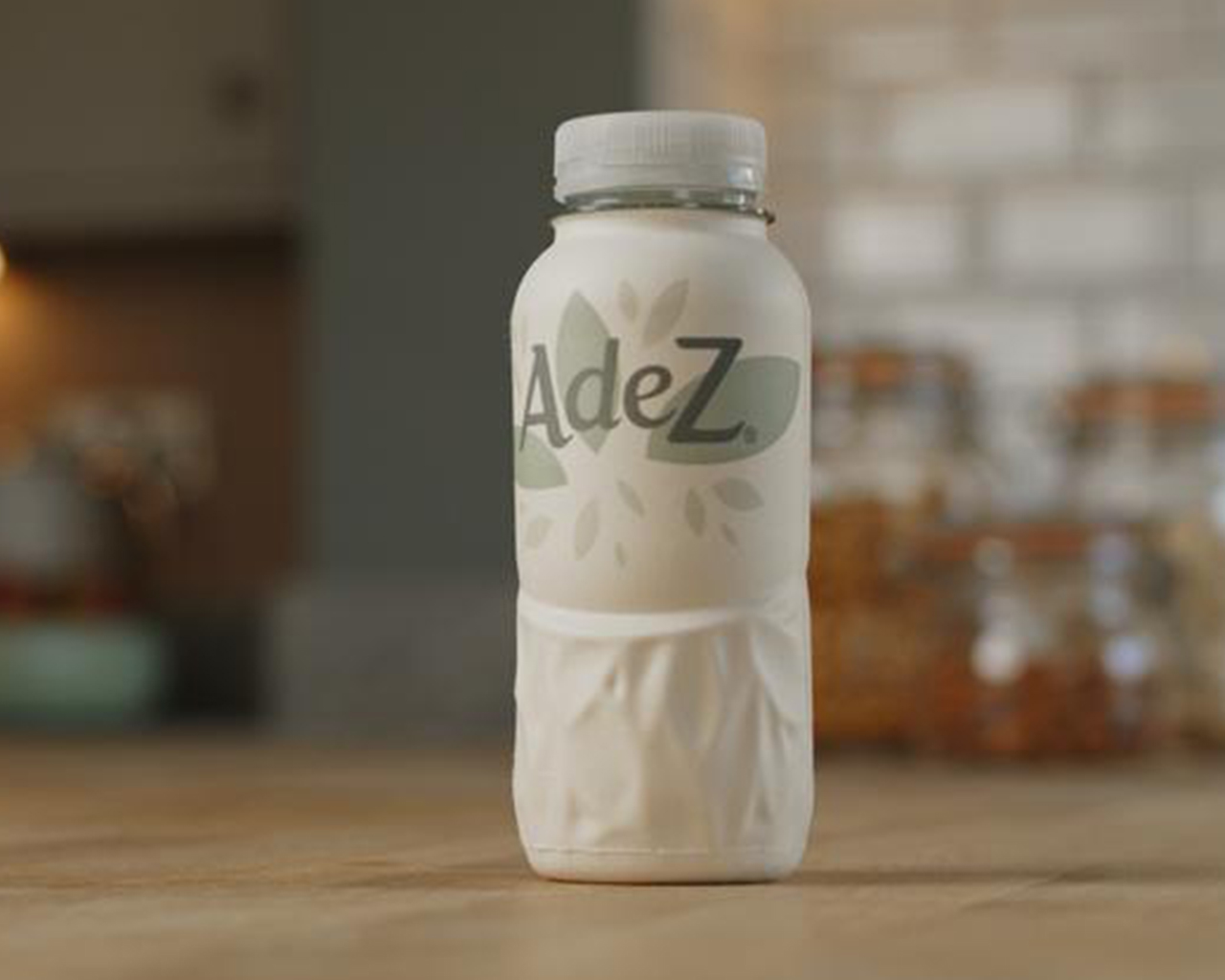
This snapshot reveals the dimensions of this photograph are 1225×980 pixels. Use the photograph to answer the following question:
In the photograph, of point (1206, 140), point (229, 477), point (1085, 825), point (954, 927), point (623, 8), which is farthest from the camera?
point (229, 477)

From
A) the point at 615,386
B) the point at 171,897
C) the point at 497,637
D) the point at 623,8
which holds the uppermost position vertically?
the point at 623,8

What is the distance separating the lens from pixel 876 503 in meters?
2.09

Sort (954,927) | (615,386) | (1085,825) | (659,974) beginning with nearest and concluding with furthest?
(659,974)
(954,927)
(615,386)
(1085,825)

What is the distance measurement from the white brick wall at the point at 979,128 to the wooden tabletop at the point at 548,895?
114cm

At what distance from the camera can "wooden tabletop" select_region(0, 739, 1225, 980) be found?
77 cm

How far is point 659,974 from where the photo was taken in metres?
0.73

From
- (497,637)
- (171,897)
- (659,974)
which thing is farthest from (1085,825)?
(497,637)

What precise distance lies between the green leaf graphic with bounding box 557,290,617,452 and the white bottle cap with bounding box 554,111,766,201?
0.05 meters

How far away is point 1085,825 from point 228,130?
161 cm

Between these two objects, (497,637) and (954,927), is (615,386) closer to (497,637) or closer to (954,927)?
(954,927)

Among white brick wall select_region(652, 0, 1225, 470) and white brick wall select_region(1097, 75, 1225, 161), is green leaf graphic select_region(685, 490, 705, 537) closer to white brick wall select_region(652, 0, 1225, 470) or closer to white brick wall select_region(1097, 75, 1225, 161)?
white brick wall select_region(652, 0, 1225, 470)

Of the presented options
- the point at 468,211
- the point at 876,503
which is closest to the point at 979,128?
the point at 468,211

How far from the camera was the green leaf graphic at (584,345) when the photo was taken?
3.24 feet

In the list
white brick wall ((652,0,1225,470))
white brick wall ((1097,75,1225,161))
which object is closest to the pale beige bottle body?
white brick wall ((652,0,1225,470))
